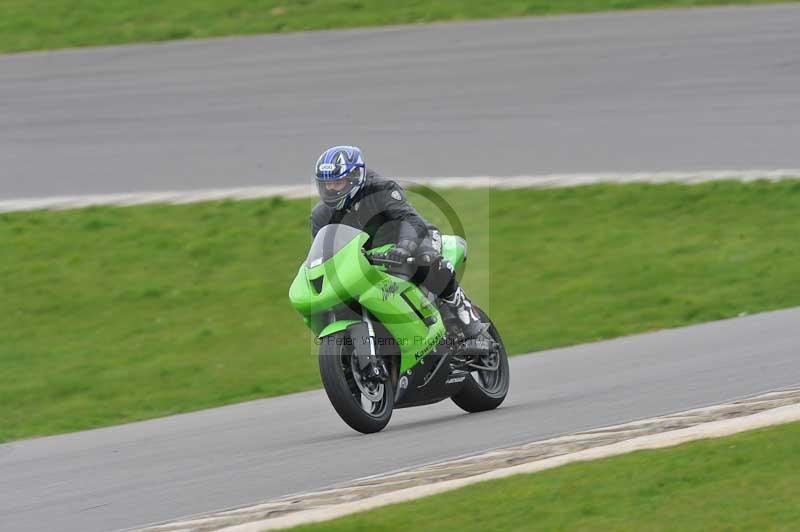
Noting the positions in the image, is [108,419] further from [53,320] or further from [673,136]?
[673,136]

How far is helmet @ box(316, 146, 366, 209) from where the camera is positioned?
8.24 meters

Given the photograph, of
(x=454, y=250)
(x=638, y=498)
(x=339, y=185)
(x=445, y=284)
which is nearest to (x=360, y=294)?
(x=339, y=185)

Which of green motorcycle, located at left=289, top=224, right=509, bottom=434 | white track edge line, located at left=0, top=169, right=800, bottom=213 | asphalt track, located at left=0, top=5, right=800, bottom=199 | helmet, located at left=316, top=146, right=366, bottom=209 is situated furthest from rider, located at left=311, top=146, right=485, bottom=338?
asphalt track, located at left=0, top=5, right=800, bottom=199

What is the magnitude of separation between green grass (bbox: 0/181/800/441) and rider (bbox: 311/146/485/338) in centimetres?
260

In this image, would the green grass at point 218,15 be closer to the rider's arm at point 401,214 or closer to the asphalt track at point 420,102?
the asphalt track at point 420,102

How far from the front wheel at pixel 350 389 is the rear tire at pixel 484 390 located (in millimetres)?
882

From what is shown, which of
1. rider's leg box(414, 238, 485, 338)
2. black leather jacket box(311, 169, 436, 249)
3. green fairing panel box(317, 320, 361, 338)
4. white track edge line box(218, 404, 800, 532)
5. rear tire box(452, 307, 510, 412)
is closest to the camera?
white track edge line box(218, 404, 800, 532)

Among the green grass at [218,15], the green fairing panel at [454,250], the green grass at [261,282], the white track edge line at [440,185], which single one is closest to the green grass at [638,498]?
the green fairing panel at [454,250]

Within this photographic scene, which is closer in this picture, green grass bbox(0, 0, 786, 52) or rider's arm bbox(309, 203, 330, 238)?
rider's arm bbox(309, 203, 330, 238)

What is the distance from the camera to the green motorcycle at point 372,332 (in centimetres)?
809

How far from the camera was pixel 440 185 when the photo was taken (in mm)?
15703

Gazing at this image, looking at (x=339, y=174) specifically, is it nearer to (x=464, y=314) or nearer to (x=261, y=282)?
(x=464, y=314)

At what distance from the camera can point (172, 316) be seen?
13477 mm

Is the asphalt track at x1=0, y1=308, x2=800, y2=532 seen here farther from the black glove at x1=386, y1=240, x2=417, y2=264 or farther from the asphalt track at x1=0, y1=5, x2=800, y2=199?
the asphalt track at x1=0, y1=5, x2=800, y2=199
